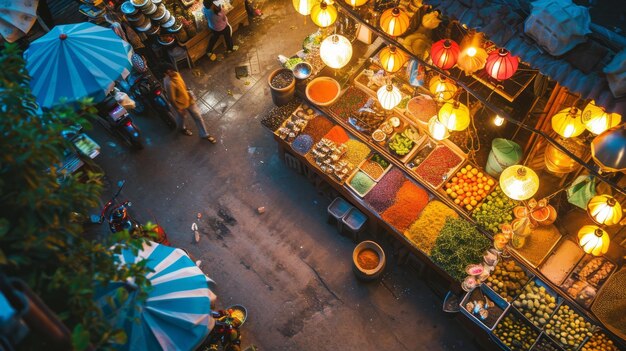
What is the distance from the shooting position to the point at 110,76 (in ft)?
29.0

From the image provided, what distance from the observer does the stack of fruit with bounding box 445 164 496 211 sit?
8.27m

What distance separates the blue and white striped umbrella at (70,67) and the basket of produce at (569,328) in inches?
348

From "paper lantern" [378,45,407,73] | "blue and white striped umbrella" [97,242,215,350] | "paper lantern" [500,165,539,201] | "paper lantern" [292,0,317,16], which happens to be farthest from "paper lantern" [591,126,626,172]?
"blue and white striped umbrella" [97,242,215,350]

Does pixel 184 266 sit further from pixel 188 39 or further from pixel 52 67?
pixel 188 39

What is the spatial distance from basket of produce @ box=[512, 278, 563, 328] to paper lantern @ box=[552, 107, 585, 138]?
98.4 inches

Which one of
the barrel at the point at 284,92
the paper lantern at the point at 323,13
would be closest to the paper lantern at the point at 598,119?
the paper lantern at the point at 323,13

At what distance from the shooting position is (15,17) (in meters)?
9.76

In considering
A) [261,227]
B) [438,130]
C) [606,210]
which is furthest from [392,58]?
[261,227]

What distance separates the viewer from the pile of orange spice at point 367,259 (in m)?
8.57

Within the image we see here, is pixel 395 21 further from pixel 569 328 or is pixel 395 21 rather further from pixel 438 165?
pixel 569 328

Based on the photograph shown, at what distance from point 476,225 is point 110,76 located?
729cm

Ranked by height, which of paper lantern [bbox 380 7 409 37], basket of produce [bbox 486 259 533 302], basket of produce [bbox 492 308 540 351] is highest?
paper lantern [bbox 380 7 409 37]

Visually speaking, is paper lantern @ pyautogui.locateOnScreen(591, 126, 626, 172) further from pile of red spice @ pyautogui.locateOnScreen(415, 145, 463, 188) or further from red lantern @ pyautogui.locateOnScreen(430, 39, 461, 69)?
pile of red spice @ pyautogui.locateOnScreen(415, 145, 463, 188)

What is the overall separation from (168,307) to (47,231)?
7.04ft
